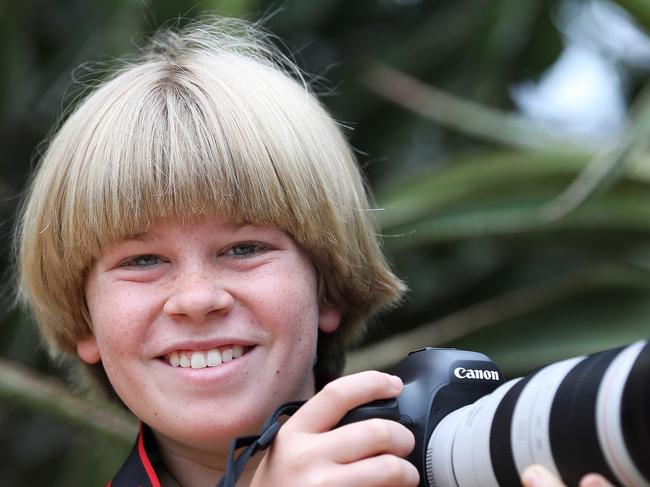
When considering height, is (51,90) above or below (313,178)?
below

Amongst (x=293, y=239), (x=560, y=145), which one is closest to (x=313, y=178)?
(x=293, y=239)

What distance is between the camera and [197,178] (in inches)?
28.7

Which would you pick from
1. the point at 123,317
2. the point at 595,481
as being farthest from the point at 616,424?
the point at 123,317

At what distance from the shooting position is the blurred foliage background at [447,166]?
1.36m

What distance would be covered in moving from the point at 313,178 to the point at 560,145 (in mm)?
814

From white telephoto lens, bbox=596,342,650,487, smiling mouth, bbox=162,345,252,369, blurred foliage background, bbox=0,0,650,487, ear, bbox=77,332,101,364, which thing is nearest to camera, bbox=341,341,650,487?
white telephoto lens, bbox=596,342,650,487

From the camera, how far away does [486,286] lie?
176 centimetres

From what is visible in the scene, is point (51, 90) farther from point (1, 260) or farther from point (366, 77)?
point (366, 77)

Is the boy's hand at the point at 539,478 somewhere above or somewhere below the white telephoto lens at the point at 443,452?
above

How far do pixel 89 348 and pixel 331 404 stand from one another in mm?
288

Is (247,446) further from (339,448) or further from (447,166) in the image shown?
(447,166)

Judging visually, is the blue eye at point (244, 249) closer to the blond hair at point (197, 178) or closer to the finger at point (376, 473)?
the blond hair at point (197, 178)

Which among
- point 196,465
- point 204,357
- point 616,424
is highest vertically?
point 616,424

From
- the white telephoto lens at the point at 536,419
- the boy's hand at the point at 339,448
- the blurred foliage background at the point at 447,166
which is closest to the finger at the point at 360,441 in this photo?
the boy's hand at the point at 339,448
